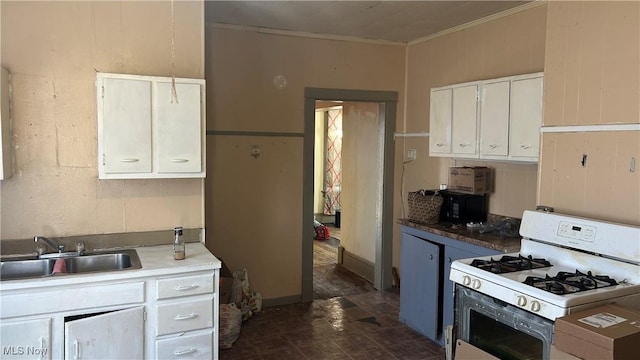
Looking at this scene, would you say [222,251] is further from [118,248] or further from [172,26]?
[172,26]

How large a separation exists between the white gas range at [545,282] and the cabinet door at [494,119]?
0.92 metres

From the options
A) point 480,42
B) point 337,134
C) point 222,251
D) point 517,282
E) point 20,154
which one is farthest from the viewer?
point 337,134

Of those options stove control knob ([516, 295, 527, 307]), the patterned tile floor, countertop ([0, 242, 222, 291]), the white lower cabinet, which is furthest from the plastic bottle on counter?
stove control knob ([516, 295, 527, 307])

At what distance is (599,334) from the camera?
180 centimetres

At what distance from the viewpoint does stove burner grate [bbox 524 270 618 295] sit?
217 cm

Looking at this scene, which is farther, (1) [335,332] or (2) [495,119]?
(1) [335,332]

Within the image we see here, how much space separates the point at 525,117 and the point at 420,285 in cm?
156

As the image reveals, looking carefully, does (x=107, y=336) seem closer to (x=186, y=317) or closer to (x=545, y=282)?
(x=186, y=317)

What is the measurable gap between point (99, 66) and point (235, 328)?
220cm

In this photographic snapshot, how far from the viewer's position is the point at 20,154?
284 centimetres

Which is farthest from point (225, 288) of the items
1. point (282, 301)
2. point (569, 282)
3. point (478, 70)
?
point (478, 70)

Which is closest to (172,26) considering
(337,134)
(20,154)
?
(20,154)

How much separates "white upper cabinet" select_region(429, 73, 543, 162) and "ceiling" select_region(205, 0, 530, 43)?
0.63 metres

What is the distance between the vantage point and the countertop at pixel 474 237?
3.16 metres
